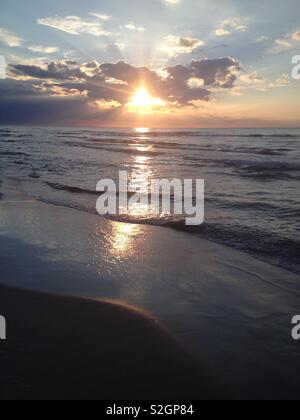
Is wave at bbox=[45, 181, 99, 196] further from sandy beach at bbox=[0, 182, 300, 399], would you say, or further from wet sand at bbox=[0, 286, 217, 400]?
wet sand at bbox=[0, 286, 217, 400]

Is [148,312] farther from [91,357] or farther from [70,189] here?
[70,189]

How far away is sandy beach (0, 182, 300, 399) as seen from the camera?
343 centimetres

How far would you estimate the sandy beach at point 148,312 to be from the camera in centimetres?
343

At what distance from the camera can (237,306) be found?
16.4ft

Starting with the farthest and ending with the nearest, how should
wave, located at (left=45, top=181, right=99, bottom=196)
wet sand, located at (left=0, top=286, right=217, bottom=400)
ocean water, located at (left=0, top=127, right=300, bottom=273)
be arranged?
wave, located at (left=45, top=181, right=99, bottom=196)
ocean water, located at (left=0, top=127, right=300, bottom=273)
wet sand, located at (left=0, top=286, right=217, bottom=400)

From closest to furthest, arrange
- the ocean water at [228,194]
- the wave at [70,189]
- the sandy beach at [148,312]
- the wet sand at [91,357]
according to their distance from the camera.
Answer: the wet sand at [91,357], the sandy beach at [148,312], the ocean water at [228,194], the wave at [70,189]

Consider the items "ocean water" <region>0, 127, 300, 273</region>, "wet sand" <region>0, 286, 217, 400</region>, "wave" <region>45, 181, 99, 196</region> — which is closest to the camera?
"wet sand" <region>0, 286, 217, 400</region>

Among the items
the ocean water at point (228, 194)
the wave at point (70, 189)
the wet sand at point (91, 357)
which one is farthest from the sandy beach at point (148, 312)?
the wave at point (70, 189)

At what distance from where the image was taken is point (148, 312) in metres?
4.72

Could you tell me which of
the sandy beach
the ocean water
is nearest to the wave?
the ocean water

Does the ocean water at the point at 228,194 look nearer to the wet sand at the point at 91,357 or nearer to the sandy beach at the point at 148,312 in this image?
the sandy beach at the point at 148,312

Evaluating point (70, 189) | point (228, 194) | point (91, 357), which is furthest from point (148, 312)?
point (70, 189)
